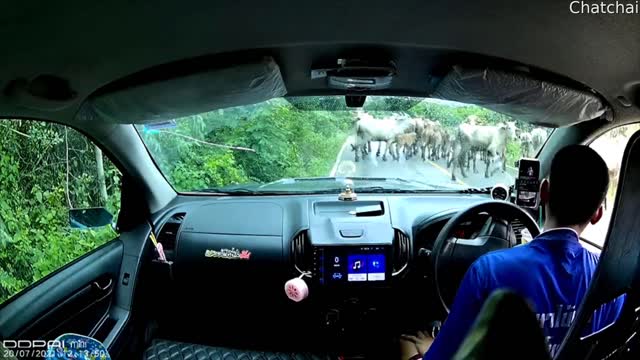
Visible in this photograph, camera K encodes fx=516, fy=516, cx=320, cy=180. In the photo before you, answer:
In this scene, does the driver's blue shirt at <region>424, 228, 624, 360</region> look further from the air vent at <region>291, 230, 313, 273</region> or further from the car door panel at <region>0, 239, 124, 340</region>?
the car door panel at <region>0, 239, 124, 340</region>

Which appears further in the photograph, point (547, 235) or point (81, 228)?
point (81, 228)

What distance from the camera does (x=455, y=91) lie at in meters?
2.80

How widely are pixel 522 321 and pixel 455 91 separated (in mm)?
2345

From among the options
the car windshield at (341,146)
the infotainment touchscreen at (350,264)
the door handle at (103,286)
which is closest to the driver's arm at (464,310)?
the infotainment touchscreen at (350,264)

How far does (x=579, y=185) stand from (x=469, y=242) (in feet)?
3.25

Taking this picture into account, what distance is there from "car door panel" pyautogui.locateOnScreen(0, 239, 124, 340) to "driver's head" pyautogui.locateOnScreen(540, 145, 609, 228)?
246 centimetres

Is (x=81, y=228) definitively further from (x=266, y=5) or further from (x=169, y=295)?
(x=266, y=5)

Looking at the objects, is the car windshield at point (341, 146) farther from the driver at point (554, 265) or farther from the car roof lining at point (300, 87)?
the driver at point (554, 265)

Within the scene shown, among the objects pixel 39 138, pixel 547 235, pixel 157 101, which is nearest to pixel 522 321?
pixel 547 235

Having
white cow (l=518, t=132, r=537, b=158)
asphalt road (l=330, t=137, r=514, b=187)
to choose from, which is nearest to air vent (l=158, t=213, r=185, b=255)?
asphalt road (l=330, t=137, r=514, b=187)

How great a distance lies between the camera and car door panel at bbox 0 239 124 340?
99.7 inches

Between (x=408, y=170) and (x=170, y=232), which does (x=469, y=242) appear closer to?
(x=408, y=170)

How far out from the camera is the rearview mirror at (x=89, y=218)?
288cm

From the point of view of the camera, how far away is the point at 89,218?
9.71 ft
